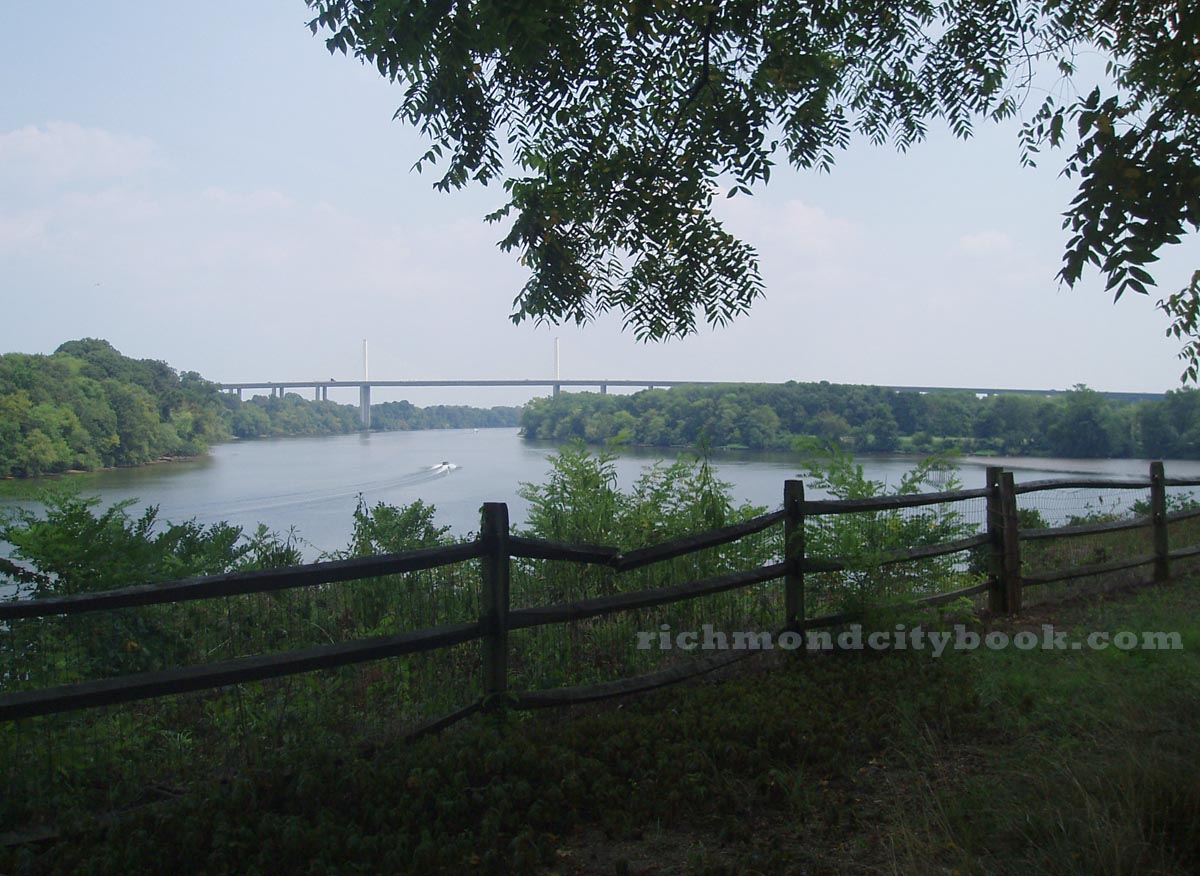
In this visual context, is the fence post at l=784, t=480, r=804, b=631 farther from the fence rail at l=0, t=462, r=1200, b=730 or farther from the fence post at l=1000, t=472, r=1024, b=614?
the fence post at l=1000, t=472, r=1024, b=614

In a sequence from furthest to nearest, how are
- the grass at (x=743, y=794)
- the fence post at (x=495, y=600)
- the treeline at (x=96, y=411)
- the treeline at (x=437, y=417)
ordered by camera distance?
the treeline at (x=437, y=417) < the treeline at (x=96, y=411) < the fence post at (x=495, y=600) < the grass at (x=743, y=794)

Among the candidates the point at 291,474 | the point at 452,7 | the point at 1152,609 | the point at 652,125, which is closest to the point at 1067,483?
the point at 1152,609

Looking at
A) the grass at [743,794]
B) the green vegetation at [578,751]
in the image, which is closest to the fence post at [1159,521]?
the green vegetation at [578,751]

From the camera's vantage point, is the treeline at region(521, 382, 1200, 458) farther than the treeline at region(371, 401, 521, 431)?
No

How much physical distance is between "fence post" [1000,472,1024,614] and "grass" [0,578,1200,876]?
2.64 m

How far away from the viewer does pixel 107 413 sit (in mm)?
10281

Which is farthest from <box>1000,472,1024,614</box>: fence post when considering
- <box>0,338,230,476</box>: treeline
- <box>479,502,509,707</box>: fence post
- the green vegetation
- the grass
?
<box>0,338,230,476</box>: treeline

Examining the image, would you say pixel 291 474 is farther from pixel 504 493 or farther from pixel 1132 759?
pixel 1132 759

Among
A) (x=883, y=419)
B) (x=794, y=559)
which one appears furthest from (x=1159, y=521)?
(x=794, y=559)

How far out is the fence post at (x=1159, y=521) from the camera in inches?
358

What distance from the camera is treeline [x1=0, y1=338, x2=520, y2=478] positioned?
8.94 metres

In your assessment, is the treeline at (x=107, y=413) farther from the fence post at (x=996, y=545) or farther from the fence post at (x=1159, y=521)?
the fence post at (x=1159, y=521)

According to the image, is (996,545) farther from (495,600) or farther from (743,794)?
(495,600)

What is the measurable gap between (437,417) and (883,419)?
30.3 feet
